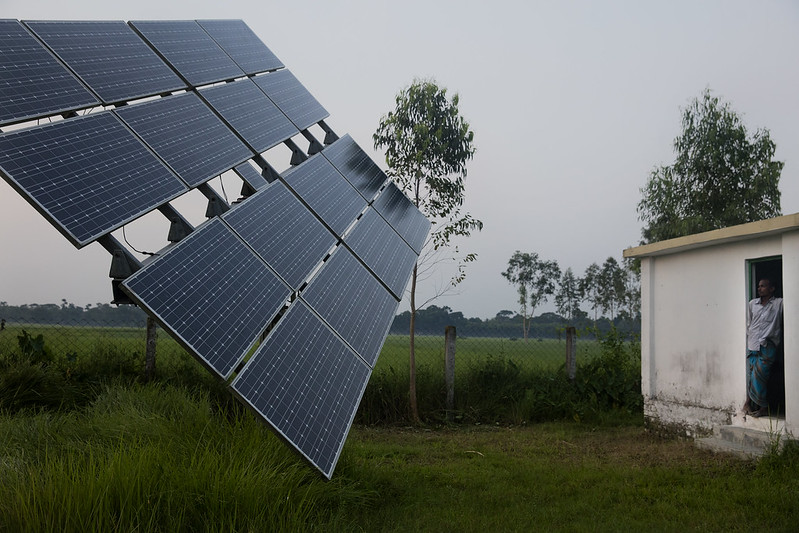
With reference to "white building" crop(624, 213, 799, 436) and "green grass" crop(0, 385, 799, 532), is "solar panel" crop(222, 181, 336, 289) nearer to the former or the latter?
"green grass" crop(0, 385, 799, 532)

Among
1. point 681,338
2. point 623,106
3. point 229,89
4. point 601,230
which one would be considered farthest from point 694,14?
point 229,89

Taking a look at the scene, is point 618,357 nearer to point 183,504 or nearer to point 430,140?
point 430,140

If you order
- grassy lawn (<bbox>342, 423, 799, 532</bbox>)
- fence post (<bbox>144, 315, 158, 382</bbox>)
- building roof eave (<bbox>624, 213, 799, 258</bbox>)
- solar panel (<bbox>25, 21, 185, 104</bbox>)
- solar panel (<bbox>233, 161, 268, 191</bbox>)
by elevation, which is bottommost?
grassy lawn (<bbox>342, 423, 799, 532</bbox>)

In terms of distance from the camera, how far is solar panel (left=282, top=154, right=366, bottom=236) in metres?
5.36

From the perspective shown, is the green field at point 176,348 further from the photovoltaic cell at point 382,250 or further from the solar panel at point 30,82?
the solar panel at point 30,82

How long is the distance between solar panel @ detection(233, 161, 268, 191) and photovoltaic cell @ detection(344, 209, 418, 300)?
90cm

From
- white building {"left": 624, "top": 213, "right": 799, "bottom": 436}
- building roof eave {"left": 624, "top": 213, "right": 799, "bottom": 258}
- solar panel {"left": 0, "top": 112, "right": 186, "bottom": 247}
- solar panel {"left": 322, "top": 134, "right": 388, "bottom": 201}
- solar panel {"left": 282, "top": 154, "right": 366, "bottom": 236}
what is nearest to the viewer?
solar panel {"left": 0, "top": 112, "right": 186, "bottom": 247}

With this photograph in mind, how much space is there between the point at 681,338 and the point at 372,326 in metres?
6.71

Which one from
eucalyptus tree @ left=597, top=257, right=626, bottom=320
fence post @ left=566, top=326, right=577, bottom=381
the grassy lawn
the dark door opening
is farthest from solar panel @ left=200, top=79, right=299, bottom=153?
eucalyptus tree @ left=597, top=257, right=626, bottom=320

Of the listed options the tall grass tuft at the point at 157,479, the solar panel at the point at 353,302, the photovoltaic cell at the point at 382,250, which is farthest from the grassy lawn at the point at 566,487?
the photovoltaic cell at the point at 382,250

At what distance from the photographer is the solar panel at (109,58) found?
3.83 m

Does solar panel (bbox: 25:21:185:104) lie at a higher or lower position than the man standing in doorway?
higher

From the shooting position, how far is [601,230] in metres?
26.6

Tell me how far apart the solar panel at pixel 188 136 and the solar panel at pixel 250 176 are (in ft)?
0.41
